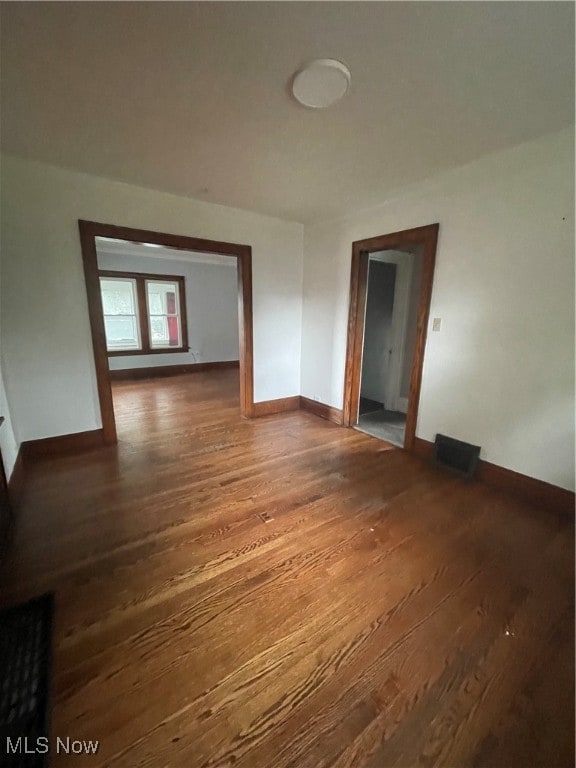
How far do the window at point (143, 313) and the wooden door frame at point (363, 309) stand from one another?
4555 millimetres

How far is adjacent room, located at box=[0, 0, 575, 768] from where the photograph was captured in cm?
107

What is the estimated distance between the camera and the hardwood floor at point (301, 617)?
0.98 metres

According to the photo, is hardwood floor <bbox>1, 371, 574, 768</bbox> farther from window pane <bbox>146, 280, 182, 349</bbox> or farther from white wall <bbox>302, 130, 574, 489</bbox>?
window pane <bbox>146, 280, 182, 349</bbox>

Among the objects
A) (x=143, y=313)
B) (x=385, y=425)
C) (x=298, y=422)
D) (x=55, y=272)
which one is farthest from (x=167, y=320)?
(x=385, y=425)

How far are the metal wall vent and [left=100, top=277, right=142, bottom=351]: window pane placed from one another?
6.02m

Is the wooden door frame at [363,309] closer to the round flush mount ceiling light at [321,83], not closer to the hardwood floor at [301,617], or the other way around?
the hardwood floor at [301,617]

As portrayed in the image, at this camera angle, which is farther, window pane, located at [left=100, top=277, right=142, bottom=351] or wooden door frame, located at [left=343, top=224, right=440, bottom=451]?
window pane, located at [left=100, top=277, right=142, bottom=351]

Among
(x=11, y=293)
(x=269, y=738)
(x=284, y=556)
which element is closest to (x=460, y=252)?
(x=284, y=556)

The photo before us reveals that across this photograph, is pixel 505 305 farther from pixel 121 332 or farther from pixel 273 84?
pixel 121 332

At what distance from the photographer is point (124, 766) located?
0.90 meters

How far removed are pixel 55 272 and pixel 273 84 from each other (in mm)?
2296

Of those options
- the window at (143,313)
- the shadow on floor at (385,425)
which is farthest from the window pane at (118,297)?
the shadow on floor at (385,425)

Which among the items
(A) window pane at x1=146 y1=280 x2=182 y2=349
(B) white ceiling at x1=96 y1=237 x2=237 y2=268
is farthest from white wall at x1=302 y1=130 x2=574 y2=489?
(A) window pane at x1=146 y1=280 x2=182 y2=349

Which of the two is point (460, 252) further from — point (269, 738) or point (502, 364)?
point (269, 738)
